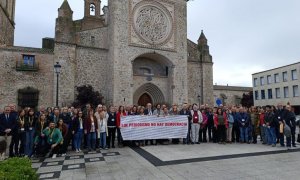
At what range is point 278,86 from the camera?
3762 centimetres

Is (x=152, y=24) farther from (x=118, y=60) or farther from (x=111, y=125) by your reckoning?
(x=111, y=125)

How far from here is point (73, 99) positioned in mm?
20156

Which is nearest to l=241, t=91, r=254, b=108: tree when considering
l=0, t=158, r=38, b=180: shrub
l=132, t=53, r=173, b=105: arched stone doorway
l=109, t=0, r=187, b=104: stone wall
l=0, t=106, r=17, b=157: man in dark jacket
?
A: l=109, t=0, r=187, b=104: stone wall

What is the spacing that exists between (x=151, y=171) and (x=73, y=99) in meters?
15.9

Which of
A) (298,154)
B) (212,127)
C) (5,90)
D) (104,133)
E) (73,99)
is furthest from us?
(73,99)

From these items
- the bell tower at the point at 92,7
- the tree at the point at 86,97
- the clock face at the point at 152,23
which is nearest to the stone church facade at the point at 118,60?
the clock face at the point at 152,23

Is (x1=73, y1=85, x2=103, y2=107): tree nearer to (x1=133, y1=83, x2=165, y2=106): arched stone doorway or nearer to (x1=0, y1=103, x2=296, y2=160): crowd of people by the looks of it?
(x1=133, y1=83, x2=165, y2=106): arched stone doorway

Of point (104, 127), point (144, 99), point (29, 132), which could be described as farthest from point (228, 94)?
point (29, 132)

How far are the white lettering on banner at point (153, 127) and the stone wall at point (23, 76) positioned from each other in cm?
1255

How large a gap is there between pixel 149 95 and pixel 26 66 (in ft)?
38.3

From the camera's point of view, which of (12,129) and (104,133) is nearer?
(12,129)

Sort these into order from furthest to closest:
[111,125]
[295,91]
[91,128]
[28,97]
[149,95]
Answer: [295,91]
[149,95]
[28,97]
[111,125]
[91,128]

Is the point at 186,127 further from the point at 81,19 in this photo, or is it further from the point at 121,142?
the point at 81,19

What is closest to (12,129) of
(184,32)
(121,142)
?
(121,142)
